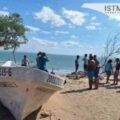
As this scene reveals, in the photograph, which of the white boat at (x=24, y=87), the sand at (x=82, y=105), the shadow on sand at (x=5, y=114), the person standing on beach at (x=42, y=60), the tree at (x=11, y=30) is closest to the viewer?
the white boat at (x=24, y=87)

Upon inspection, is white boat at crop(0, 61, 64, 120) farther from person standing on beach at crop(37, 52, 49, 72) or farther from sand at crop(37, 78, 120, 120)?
person standing on beach at crop(37, 52, 49, 72)

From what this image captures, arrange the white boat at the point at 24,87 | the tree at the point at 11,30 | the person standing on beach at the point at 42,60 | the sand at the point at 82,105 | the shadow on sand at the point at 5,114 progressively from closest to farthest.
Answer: the white boat at the point at 24,87, the shadow on sand at the point at 5,114, the sand at the point at 82,105, the person standing on beach at the point at 42,60, the tree at the point at 11,30

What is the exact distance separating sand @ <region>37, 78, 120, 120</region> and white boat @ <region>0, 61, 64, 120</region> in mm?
960

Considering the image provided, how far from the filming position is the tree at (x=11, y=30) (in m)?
34.0

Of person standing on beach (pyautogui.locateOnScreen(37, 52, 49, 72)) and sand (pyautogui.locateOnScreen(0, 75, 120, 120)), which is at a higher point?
person standing on beach (pyautogui.locateOnScreen(37, 52, 49, 72))

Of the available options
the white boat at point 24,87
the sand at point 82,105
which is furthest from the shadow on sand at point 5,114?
the white boat at point 24,87

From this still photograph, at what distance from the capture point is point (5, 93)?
15.4m

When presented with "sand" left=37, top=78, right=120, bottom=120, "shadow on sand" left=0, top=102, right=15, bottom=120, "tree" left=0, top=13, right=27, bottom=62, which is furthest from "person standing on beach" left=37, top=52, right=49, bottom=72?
"tree" left=0, top=13, right=27, bottom=62

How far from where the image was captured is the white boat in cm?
1423

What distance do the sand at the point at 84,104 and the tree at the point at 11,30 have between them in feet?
48.0

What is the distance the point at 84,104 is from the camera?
56.6 ft

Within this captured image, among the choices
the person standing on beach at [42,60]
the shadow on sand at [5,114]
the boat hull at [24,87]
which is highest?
the person standing on beach at [42,60]

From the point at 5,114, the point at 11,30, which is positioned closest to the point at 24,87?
the point at 5,114

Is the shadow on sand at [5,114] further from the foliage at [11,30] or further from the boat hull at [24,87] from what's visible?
the foliage at [11,30]
